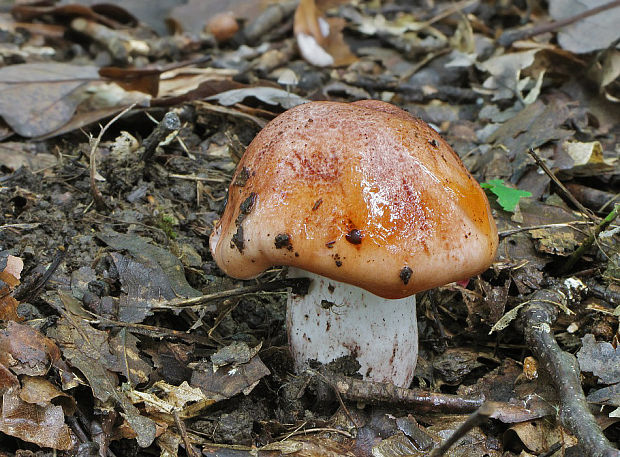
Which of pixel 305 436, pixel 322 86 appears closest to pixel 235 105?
pixel 322 86

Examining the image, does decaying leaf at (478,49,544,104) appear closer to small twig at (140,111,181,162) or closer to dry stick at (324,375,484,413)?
small twig at (140,111,181,162)

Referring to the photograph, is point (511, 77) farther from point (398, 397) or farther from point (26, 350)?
point (26, 350)

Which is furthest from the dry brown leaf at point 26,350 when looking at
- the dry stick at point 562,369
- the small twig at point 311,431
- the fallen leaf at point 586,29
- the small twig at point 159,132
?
the fallen leaf at point 586,29

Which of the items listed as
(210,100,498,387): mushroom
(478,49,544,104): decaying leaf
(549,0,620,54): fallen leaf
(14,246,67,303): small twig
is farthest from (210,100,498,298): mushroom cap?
(549,0,620,54): fallen leaf

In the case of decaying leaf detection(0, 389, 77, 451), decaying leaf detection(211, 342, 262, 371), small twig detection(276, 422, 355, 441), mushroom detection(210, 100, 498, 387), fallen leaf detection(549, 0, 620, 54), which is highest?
mushroom detection(210, 100, 498, 387)

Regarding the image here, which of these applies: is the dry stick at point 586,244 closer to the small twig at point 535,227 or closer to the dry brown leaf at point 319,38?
the small twig at point 535,227

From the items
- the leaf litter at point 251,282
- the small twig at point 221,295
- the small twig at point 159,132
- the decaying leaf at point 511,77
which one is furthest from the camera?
the decaying leaf at point 511,77
